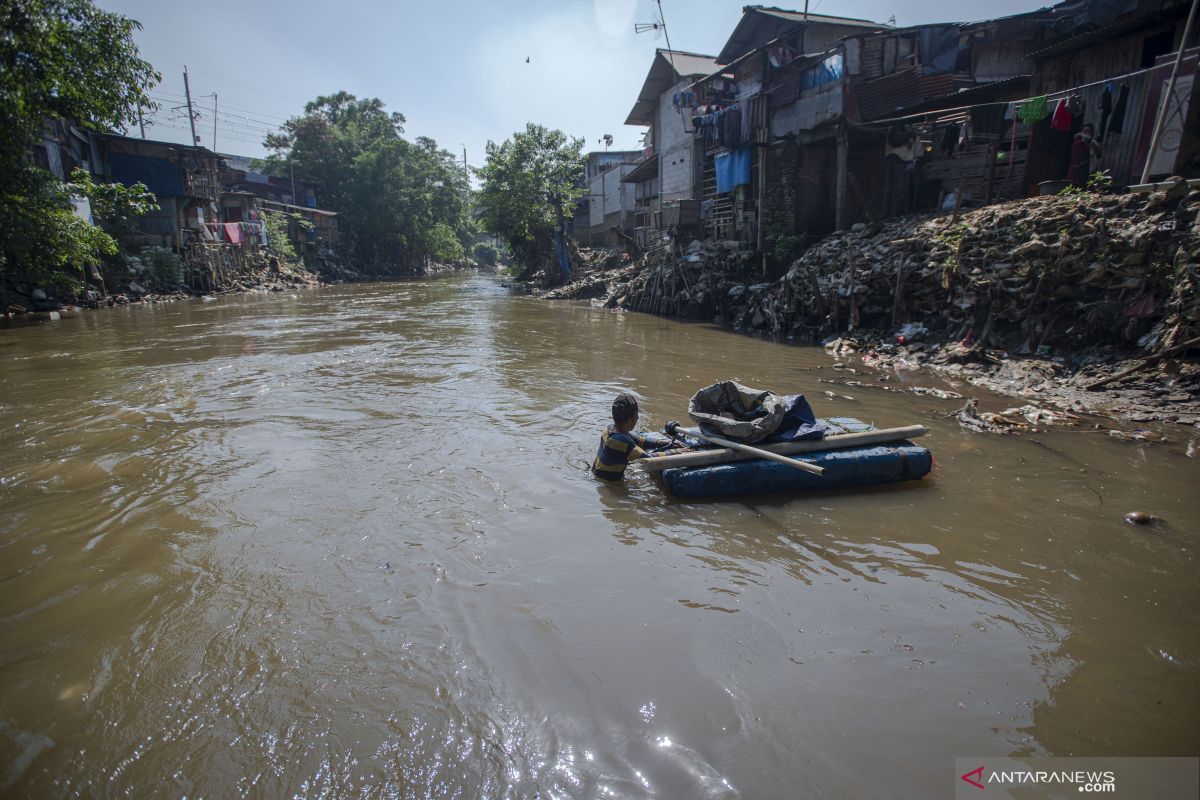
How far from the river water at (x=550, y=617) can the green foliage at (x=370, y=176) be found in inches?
1656

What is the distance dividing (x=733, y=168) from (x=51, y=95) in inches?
712

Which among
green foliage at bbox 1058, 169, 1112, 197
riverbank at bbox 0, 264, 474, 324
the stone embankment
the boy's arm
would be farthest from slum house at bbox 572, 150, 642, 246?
the boy's arm

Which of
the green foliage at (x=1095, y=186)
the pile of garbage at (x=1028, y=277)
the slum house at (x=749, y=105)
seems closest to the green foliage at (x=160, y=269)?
the slum house at (x=749, y=105)

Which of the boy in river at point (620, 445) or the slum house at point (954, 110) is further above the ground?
the slum house at point (954, 110)

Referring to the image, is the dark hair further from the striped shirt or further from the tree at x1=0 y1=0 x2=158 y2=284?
the tree at x1=0 y1=0 x2=158 y2=284

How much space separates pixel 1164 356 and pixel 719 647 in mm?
8063

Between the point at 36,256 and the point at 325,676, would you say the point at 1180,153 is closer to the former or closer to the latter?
the point at 325,676

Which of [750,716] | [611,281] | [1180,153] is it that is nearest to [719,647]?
[750,716]

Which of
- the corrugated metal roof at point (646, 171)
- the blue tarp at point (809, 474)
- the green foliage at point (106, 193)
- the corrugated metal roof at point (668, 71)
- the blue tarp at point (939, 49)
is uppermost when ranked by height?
the corrugated metal roof at point (668, 71)

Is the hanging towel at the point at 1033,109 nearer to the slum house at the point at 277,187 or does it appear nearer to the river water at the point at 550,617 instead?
the river water at the point at 550,617

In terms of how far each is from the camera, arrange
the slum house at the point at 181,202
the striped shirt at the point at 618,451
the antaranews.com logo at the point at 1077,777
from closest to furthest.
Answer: the antaranews.com logo at the point at 1077,777
the striped shirt at the point at 618,451
the slum house at the point at 181,202

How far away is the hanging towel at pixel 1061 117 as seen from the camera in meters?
11.4

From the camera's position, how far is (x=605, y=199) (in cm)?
3609

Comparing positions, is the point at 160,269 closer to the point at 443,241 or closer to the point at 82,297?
the point at 82,297
